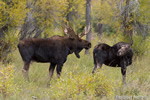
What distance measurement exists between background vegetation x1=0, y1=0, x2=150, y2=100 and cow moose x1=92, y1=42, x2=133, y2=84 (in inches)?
14.1

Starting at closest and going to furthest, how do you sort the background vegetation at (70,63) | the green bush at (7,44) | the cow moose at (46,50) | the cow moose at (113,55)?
the background vegetation at (70,63)
the cow moose at (113,55)
the cow moose at (46,50)
the green bush at (7,44)

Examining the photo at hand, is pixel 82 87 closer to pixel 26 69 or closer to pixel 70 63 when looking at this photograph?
pixel 26 69

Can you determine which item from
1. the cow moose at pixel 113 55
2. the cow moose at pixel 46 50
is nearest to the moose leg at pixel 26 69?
the cow moose at pixel 46 50

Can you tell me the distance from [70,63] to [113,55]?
13.0 ft

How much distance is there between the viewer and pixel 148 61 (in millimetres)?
14188

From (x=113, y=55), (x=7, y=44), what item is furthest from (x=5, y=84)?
(x=7, y=44)

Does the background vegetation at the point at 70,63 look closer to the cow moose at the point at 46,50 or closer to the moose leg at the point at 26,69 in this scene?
the moose leg at the point at 26,69

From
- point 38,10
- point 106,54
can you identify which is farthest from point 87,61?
point 106,54

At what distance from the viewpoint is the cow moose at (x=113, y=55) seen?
934 centimetres

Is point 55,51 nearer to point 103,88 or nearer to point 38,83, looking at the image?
point 38,83

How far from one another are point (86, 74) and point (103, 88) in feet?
1.92

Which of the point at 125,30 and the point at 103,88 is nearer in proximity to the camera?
the point at 103,88

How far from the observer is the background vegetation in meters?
7.37

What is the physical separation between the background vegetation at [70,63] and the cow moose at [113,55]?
36cm
